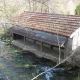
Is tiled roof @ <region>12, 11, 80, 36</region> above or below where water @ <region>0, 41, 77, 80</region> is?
above

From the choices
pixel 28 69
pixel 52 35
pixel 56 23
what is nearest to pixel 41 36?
pixel 52 35

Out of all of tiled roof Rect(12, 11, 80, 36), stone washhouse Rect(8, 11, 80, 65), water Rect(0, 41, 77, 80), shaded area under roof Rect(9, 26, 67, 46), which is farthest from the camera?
shaded area under roof Rect(9, 26, 67, 46)

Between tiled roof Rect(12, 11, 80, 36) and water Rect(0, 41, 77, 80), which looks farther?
tiled roof Rect(12, 11, 80, 36)

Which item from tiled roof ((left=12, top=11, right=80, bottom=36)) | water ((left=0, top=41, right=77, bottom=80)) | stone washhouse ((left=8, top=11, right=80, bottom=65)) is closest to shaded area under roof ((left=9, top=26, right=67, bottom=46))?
stone washhouse ((left=8, top=11, right=80, bottom=65))

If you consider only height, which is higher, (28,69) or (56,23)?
(56,23)

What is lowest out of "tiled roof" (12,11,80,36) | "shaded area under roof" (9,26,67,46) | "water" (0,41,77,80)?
"water" (0,41,77,80)

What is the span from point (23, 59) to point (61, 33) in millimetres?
4410

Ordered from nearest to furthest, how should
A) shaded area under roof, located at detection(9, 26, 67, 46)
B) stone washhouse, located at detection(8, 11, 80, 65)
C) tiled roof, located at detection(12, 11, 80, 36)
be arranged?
stone washhouse, located at detection(8, 11, 80, 65) < tiled roof, located at detection(12, 11, 80, 36) < shaded area under roof, located at detection(9, 26, 67, 46)

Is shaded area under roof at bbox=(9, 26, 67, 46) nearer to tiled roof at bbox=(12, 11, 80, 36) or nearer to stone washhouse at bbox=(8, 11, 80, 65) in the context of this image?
stone washhouse at bbox=(8, 11, 80, 65)

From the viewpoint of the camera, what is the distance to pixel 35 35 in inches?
676

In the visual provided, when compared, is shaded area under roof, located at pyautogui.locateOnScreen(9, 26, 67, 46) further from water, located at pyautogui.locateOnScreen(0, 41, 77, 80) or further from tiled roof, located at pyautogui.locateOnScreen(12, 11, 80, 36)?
water, located at pyautogui.locateOnScreen(0, 41, 77, 80)

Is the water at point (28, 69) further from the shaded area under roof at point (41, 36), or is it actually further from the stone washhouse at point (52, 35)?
the shaded area under roof at point (41, 36)

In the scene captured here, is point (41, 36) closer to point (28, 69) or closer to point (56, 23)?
point (56, 23)

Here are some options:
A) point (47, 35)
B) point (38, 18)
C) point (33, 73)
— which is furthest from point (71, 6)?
point (33, 73)
